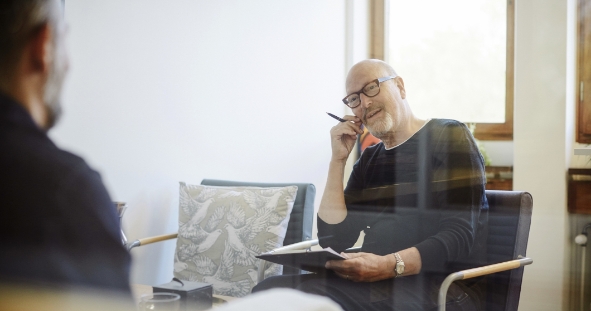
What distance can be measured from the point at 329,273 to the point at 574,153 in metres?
1.17

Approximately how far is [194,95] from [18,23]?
4.86ft

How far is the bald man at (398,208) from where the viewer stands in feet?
3.74

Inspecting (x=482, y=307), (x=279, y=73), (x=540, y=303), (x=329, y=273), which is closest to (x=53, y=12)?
(x=329, y=273)

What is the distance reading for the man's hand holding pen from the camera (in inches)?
54.4

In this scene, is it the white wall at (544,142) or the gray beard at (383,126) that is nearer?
the gray beard at (383,126)

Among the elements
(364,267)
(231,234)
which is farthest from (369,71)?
(231,234)

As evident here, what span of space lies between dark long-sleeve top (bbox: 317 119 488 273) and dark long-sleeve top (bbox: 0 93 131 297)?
942mm

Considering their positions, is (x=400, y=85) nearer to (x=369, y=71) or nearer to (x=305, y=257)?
(x=369, y=71)

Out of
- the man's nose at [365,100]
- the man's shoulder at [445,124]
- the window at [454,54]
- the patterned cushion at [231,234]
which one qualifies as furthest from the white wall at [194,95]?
the man's shoulder at [445,124]

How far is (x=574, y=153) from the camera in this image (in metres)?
1.91

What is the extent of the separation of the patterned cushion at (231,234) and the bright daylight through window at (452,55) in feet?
3.42

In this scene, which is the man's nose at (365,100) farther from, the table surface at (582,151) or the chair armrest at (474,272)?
the table surface at (582,151)

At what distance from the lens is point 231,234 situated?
5.10 ft

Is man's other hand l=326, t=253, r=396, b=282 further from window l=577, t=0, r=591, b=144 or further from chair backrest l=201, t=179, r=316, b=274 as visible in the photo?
window l=577, t=0, r=591, b=144
